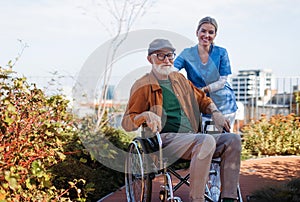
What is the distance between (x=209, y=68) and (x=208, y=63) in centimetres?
4

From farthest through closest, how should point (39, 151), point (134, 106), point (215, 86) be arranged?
point (215, 86)
point (134, 106)
point (39, 151)

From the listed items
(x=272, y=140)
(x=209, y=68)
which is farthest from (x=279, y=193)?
(x=272, y=140)

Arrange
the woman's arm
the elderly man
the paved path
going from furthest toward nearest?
the paved path → the woman's arm → the elderly man

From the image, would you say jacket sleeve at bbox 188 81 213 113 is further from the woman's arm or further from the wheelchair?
the wheelchair

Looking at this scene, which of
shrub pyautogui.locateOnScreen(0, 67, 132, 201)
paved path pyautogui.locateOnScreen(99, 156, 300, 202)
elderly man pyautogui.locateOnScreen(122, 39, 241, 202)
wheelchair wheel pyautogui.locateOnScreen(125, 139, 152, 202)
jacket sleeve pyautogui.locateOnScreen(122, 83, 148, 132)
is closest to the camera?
shrub pyautogui.locateOnScreen(0, 67, 132, 201)

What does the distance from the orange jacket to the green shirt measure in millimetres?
30

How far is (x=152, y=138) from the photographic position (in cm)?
304

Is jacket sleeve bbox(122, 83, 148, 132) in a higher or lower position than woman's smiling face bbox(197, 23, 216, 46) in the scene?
lower

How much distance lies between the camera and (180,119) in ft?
10.6

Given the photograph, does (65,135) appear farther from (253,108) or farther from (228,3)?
(253,108)

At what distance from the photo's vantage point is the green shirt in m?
3.21

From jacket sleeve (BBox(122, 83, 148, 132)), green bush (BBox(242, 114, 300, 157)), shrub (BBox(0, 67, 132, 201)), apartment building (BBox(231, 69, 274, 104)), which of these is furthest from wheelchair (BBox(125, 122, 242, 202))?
apartment building (BBox(231, 69, 274, 104))

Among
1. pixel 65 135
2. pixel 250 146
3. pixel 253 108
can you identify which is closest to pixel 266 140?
pixel 250 146

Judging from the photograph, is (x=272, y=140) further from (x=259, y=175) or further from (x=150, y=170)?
(x=150, y=170)
